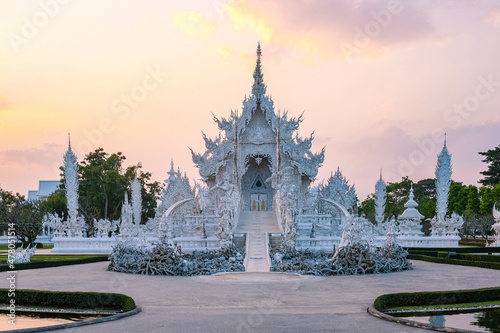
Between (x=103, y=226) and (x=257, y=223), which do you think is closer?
(x=103, y=226)

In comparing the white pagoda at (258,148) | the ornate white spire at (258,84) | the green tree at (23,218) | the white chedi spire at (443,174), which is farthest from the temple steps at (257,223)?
the green tree at (23,218)

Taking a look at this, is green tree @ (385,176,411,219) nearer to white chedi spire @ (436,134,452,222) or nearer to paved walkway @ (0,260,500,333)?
white chedi spire @ (436,134,452,222)

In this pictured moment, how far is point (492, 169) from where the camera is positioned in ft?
176

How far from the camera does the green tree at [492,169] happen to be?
174ft

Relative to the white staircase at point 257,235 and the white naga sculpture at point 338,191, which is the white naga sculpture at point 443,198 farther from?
the white staircase at point 257,235

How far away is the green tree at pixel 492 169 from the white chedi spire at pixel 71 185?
40.8m

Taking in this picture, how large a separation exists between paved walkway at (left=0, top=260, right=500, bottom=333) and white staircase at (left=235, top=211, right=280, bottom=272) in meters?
2.11

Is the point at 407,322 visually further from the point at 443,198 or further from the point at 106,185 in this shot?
the point at 106,185

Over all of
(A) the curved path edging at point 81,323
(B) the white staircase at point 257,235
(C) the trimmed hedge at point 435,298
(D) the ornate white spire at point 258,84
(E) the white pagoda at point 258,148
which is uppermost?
(D) the ornate white spire at point 258,84

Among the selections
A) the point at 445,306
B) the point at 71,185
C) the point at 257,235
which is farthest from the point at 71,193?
the point at 445,306

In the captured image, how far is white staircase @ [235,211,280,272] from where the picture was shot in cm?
1948

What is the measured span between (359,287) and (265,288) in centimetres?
246

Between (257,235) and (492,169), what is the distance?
37858 millimetres

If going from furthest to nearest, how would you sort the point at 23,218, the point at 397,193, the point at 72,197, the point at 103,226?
the point at 397,193 → the point at 23,218 → the point at 72,197 → the point at 103,226
